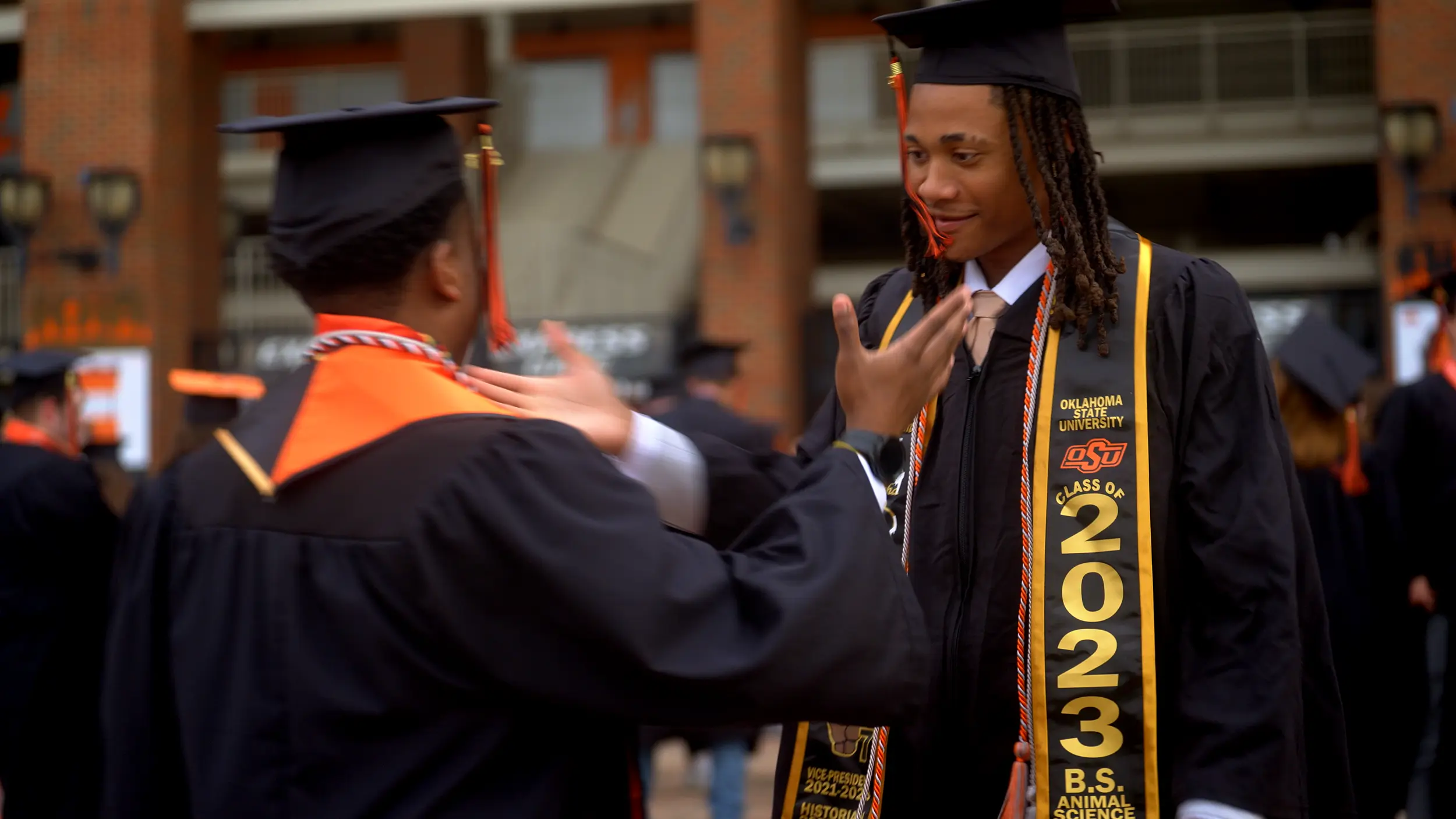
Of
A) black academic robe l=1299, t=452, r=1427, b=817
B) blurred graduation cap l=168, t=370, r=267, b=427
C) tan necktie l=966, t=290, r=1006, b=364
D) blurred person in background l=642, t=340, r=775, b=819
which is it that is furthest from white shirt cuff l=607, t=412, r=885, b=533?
blurred graduation cap l=168, t=370, r=267, b=427

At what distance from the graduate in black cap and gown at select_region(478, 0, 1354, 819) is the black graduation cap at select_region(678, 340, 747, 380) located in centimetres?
538

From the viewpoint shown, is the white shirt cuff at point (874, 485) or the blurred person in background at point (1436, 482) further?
the blurred person in background at point (1436, 482)

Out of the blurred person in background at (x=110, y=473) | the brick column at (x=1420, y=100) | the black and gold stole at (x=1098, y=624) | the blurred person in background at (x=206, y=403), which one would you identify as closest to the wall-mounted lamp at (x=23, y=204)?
the blurred person in background at (x=110, y=473)

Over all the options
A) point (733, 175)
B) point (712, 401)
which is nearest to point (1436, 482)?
point (712, 401)

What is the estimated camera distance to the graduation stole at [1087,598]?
2.41 meters

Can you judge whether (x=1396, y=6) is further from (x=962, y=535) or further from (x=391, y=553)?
(x=391, y=553)

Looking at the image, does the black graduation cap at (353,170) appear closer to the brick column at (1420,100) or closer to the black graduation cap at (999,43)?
the black graduation cap at (999,43)

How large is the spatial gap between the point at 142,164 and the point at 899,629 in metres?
13.7

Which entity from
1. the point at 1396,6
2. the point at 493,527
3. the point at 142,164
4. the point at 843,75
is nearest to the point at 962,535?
the point at 493,527

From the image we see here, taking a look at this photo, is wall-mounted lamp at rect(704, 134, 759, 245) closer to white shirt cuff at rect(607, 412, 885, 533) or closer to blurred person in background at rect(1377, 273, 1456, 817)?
blurred person in background at rect(1377, 273, 1456, 817)

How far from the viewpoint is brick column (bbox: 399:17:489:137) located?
A: 18297 mm

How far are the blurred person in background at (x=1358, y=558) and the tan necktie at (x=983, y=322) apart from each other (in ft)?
9.74

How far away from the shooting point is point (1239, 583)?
234 centimetres

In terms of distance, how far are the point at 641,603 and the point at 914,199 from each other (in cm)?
109
